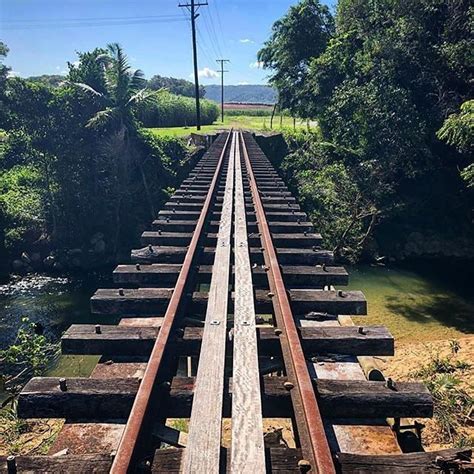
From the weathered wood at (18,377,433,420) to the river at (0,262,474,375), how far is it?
7.09 m

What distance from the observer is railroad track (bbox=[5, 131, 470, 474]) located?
2299 mm

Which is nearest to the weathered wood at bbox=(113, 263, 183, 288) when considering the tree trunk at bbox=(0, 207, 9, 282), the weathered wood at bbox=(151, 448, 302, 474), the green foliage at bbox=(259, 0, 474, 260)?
the weathered wood at bbox=(151, 448, 302, 474)

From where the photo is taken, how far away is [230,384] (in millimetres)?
3012

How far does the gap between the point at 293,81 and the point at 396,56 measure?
10.1 m

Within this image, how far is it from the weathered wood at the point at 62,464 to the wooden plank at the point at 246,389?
0.64 meters

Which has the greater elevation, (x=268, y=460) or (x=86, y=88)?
(x=86, y=88)

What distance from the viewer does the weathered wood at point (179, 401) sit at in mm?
2805

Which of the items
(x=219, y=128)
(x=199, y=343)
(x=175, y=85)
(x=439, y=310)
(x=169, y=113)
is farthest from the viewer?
(x=175, y=85)

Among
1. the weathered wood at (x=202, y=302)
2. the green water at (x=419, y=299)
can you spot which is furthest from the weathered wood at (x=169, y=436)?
the green water at (x=419, y=299)

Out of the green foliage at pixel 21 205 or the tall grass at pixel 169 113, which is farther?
the tall grass at pixel 169 113

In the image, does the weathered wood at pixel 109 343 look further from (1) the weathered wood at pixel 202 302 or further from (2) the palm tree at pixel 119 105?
(2) the palm tree at pixel 119 105

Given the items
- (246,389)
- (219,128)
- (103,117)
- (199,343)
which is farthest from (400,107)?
(219,128)

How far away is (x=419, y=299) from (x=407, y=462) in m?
12.4

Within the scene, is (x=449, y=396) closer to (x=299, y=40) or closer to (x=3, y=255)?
(x=3, y=255)
